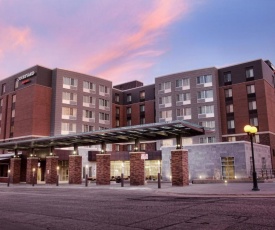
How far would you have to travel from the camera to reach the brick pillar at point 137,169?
1282 inches

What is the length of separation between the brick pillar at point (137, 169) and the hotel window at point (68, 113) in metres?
31.4

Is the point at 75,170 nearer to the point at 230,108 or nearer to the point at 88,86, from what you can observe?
the point at 88,86

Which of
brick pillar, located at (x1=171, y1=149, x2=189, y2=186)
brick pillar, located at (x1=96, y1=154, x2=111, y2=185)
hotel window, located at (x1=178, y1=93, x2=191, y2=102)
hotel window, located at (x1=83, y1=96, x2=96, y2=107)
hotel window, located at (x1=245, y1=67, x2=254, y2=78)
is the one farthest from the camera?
hotel window, located at (x1=83, y1=96, x2=96, y2=107)

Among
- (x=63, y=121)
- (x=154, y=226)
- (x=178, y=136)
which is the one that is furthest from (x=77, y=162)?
(x=154, y=226)

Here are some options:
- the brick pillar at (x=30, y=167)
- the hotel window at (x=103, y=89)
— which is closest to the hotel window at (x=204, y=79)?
the hotel window at (x=103, y=89)

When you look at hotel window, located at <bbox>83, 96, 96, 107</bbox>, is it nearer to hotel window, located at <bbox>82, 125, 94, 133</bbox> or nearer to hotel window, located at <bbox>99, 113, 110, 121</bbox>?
hotel window, located at <bbox>99, 113, 110, 121</bbox>

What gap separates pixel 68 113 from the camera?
6181cm

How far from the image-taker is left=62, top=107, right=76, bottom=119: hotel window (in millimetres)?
61131

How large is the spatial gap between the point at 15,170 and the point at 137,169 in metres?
25.2

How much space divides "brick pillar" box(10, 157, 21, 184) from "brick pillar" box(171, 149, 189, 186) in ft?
97.9

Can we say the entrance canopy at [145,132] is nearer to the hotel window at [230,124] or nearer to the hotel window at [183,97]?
the hotel window at [230,124]

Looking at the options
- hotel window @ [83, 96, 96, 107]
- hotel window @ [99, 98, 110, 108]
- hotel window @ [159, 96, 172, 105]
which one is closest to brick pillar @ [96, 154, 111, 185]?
hotel window @ [83, 96, 96, 107]

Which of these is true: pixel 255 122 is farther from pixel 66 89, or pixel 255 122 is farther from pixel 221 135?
pixel 66 89

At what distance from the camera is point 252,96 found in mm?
57625
